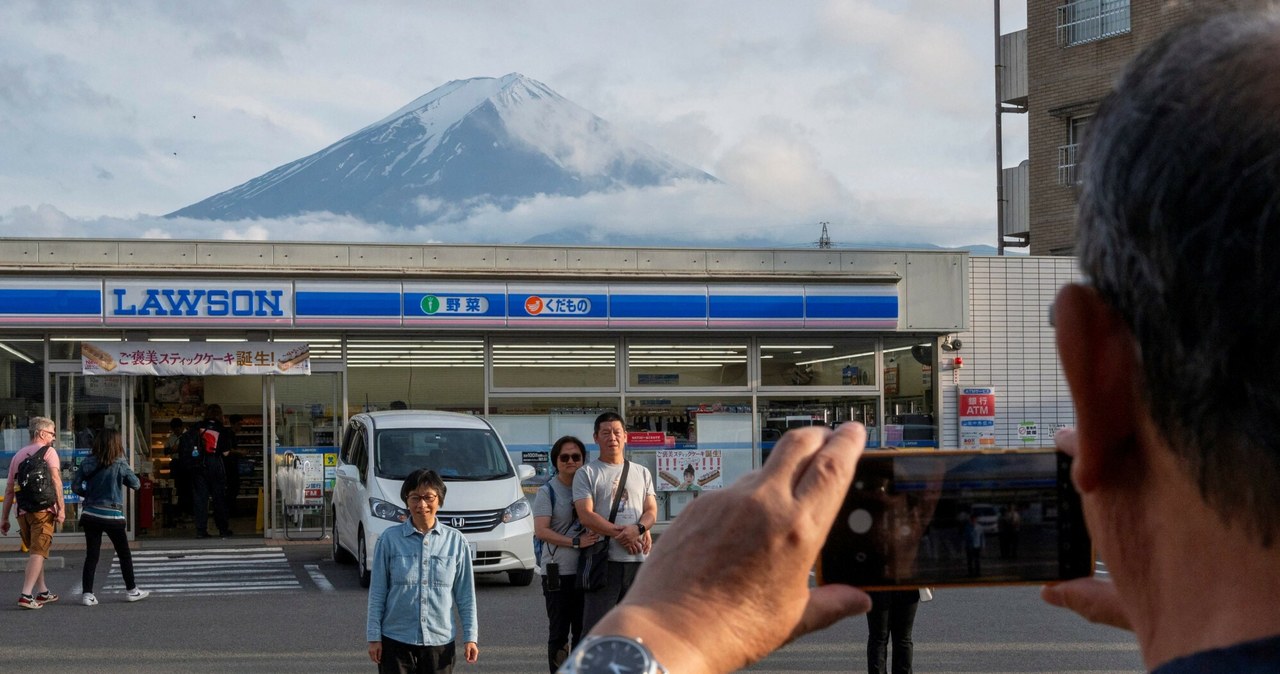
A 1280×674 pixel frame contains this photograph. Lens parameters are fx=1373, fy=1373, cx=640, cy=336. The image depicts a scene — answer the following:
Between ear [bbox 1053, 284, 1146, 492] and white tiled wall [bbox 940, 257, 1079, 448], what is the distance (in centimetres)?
1983

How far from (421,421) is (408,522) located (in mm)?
8819

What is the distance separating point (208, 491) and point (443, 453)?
520 cm

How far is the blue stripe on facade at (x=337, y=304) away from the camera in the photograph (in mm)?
18391

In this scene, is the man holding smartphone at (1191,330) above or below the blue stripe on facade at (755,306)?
below

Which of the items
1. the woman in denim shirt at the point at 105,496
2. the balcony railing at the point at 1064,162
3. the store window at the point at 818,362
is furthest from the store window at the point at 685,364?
the balcony railing at the point at 1064,162

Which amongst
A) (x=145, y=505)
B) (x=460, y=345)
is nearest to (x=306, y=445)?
(x=145, y=505)

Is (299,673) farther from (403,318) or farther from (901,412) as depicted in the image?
(901,412)

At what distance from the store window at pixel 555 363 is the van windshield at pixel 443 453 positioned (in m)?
3.92

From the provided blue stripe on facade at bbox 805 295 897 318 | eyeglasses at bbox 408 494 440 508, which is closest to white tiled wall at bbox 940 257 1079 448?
blue stripe on facade at bbox 805 295 897 318

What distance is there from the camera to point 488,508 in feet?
46.5

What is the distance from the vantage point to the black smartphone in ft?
4.68

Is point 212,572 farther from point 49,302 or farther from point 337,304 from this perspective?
point 49,302

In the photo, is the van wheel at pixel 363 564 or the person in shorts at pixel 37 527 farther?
the van wheel at pixel 363 564

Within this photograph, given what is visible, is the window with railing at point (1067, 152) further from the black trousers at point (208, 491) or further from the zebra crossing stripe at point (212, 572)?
the zebra crossing stripe at point (212, 572)
